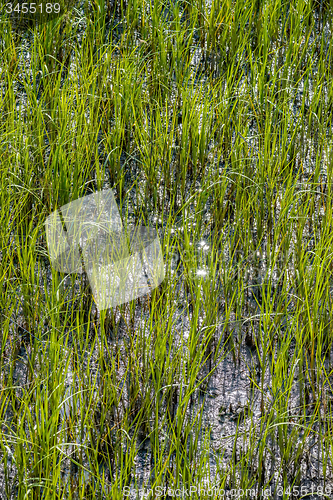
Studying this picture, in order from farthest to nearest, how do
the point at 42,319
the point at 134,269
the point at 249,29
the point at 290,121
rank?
the point at 249,29, the point at 290,121, the point at 134,269, the point at 42,319

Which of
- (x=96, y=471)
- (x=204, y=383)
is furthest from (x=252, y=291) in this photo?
(x=96, y=471)

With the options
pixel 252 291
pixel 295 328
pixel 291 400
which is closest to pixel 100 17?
pixel 252 291

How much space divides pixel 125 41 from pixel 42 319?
5.16 ft

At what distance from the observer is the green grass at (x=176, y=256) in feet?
4.06

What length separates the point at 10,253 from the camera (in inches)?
64.2

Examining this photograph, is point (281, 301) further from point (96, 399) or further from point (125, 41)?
point (125, 41)

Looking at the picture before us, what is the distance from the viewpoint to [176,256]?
1726 millimetres

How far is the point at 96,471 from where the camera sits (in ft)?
3.85

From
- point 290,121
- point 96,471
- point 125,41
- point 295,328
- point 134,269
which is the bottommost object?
point 96,471

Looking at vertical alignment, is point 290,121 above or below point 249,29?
below

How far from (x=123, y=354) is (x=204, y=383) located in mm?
246

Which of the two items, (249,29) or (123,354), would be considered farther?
(249,29)

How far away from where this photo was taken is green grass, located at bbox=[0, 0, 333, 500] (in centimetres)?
124

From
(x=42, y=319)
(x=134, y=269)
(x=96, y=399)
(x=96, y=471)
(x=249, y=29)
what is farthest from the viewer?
(x=249, y=29)
